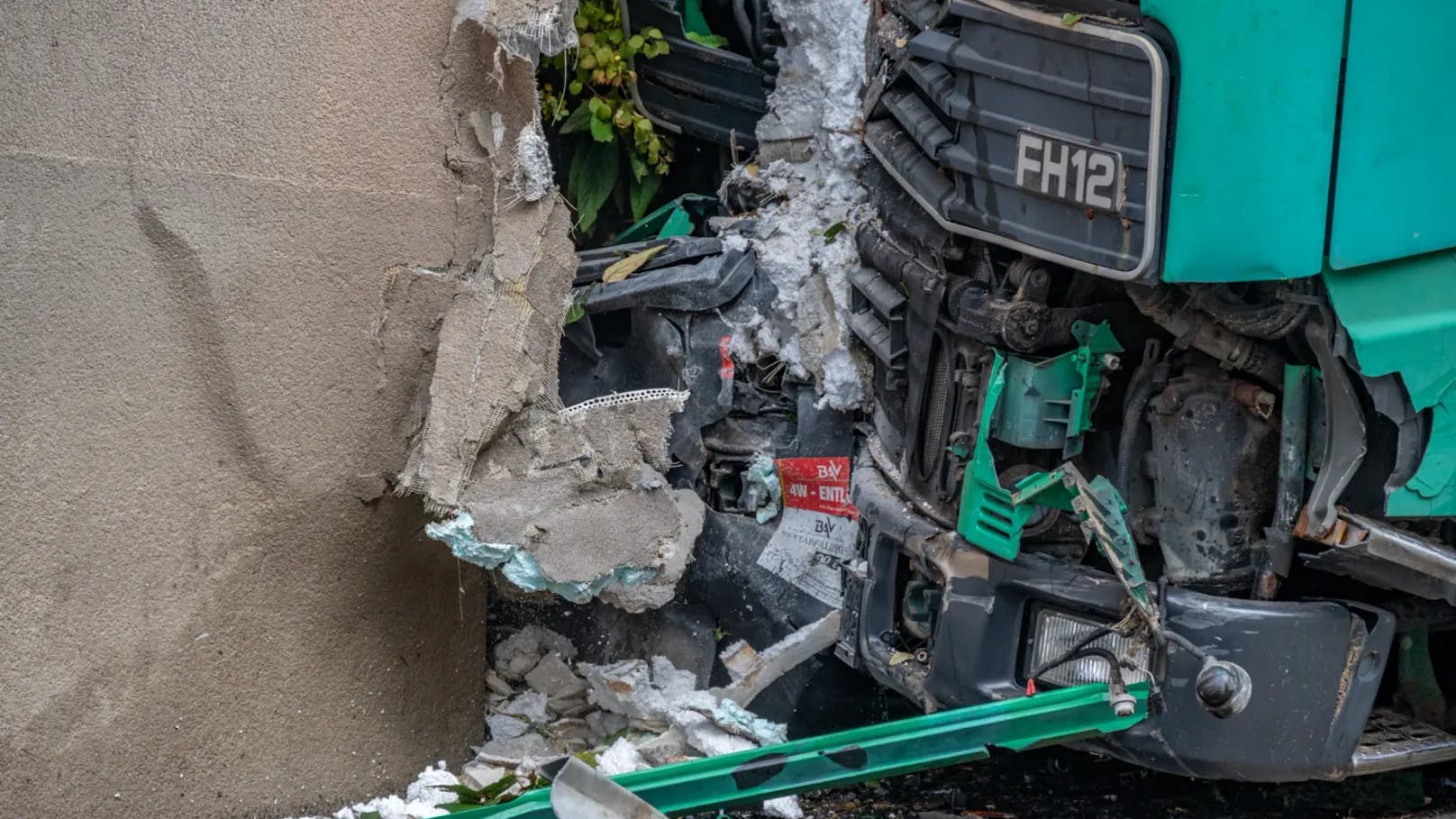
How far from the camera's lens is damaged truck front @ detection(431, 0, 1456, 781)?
2695mm

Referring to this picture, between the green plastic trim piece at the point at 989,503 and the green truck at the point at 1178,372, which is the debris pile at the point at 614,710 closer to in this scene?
the green truck at the point at 1178,372

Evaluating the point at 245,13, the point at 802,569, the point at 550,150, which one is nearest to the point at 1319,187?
the point at 802,569

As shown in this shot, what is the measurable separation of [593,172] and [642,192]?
0.18 metres

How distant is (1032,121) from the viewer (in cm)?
296

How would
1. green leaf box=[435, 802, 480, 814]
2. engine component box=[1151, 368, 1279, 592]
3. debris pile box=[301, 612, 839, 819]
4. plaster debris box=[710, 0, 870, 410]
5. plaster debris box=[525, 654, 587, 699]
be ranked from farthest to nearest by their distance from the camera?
plaster debris box=[525, 654, 587, 699], plaster debris box=[710, 0, 870, 410], debris pile box=[301, 612, 839, 819], green leaf box=[435, 802, 480, 814], engine component box=[1151, 368, 1279, 592]

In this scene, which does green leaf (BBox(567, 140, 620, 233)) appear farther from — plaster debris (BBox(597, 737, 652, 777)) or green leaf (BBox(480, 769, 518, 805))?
green leaf (BBox(480, 769, 518, 805))

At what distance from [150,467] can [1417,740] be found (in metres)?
2.82

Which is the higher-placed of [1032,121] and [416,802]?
[1032,121]

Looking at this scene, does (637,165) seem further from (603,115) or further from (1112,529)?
(1112,529)

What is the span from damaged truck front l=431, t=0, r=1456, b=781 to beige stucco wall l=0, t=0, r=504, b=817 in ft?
2.15

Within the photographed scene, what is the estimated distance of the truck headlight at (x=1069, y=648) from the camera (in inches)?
118

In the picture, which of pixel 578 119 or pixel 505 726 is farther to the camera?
pixel 578 119

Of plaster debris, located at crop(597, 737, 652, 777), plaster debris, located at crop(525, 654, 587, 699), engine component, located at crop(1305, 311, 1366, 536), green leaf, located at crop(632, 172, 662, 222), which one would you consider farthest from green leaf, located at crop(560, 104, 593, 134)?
engine component, located at crop(1305, 311, 1366, 536)

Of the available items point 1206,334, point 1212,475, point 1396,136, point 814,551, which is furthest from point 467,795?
point 1396,136
